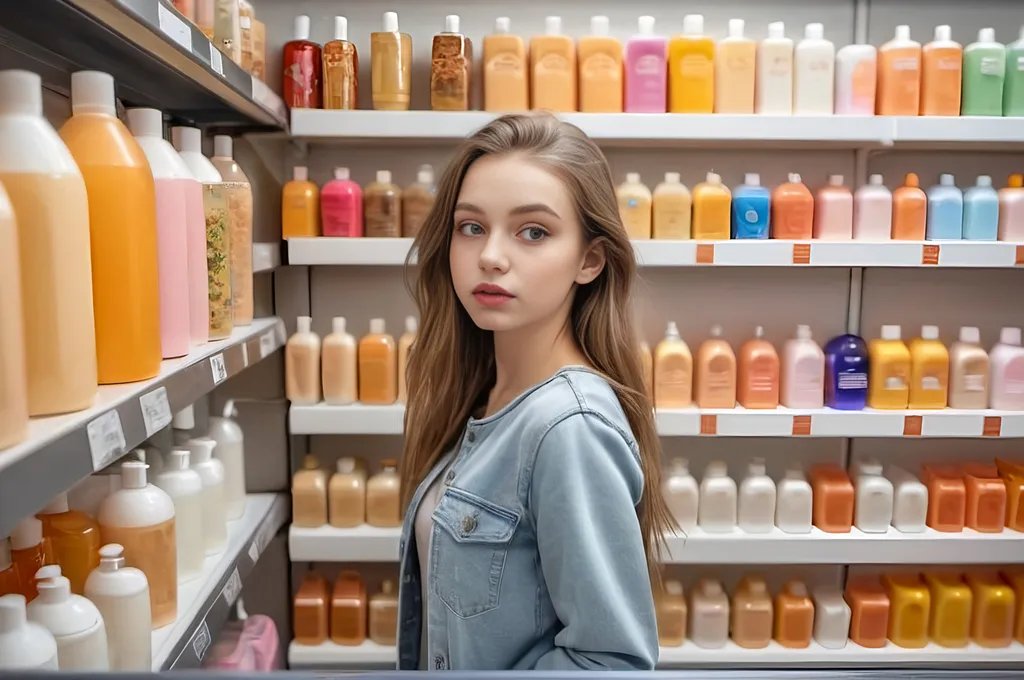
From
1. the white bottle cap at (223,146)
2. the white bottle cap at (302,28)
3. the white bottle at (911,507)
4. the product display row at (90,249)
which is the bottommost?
the white bottle at (911,507)

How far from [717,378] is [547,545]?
1.51 meters

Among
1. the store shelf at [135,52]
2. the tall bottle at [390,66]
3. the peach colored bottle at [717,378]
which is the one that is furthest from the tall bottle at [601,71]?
the store shelf at [135,52]

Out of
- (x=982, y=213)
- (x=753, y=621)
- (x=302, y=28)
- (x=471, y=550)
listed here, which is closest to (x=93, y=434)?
(x=471, y=550)

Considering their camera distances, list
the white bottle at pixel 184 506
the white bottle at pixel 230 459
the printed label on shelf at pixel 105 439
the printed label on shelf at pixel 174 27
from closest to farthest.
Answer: the printed label on shelf at pixel 105 439 → the printed label on shelf at pixel 174 27 → the white bottle at pixel 184 506 → the white bottle at pixel 230 459

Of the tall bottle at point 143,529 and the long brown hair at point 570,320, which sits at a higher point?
A: the long brown hair at point 570,320

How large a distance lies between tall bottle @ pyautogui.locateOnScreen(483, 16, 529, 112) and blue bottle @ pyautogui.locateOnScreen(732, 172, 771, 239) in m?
0.71

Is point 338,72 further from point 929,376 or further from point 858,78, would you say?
point 929,376

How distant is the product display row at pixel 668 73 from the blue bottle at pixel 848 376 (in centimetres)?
72

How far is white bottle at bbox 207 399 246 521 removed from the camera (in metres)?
1.97

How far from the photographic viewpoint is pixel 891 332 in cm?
241

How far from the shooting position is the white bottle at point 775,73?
2.28 m

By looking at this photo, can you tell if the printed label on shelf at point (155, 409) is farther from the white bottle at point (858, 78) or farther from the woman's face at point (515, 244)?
the white bottle at point (858, 78)

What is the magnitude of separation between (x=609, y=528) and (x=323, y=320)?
71.6 inches

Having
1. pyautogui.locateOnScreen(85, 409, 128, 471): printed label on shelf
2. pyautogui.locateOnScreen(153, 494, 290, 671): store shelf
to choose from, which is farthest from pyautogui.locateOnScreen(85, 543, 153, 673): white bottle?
pyautogui.locateOnScreen(85, 409, 128, 471): printed label on shelf
